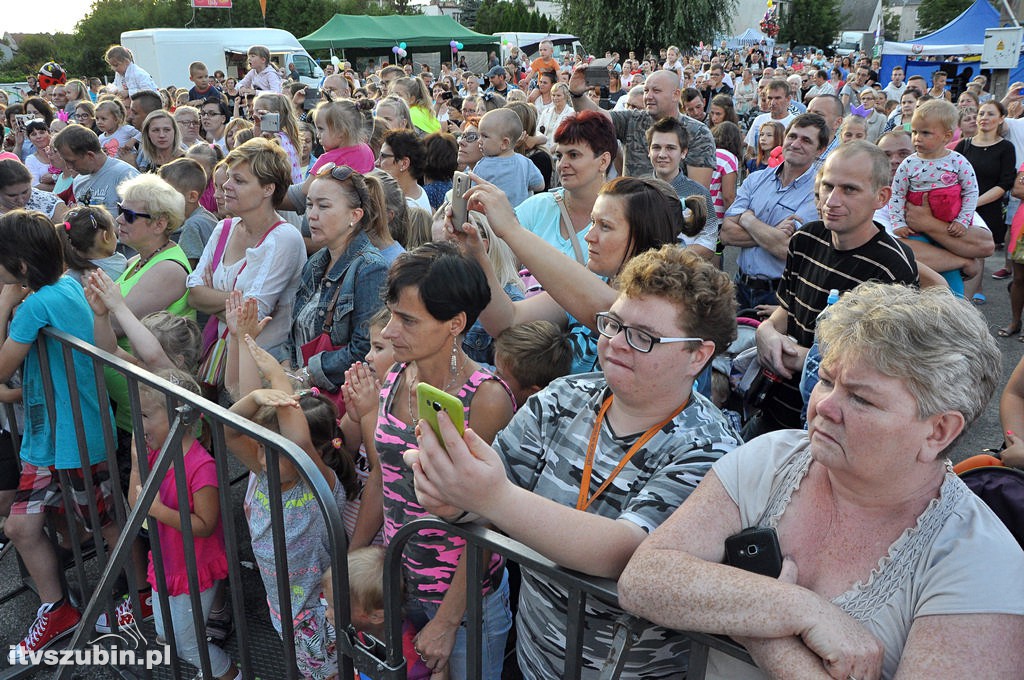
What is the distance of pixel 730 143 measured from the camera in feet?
26.4

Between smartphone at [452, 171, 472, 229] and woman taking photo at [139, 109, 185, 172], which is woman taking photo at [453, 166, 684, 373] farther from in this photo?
woman taking photo at [139, 109, 185, 172]

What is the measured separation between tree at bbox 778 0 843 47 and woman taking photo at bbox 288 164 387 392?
60.7 m

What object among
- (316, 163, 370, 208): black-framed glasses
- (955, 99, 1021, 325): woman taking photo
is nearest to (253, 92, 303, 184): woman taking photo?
(316, 163, 370, 208): black-framed glasses

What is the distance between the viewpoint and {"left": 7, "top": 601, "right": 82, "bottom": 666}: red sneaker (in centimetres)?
332

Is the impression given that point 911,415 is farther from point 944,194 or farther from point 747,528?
point 944,194

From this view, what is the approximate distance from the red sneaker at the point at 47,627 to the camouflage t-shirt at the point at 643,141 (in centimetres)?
455

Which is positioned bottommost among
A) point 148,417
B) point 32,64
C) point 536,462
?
point 148,417

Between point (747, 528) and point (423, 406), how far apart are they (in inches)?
28.0

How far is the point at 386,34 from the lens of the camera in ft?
116

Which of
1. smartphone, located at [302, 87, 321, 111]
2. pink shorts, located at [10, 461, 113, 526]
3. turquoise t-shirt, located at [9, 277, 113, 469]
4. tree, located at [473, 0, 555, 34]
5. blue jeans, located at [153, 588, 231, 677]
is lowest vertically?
blue jeans, located at [153, 588, 231, 677]

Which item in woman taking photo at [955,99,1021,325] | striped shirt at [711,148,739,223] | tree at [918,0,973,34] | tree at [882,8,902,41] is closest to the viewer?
striped shirt at [711,148,739,223]

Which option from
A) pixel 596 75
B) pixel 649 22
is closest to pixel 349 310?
pixel 596 75

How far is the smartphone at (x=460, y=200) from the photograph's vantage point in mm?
2619

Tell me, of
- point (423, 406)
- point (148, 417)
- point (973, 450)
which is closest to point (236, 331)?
point (148, 417)
